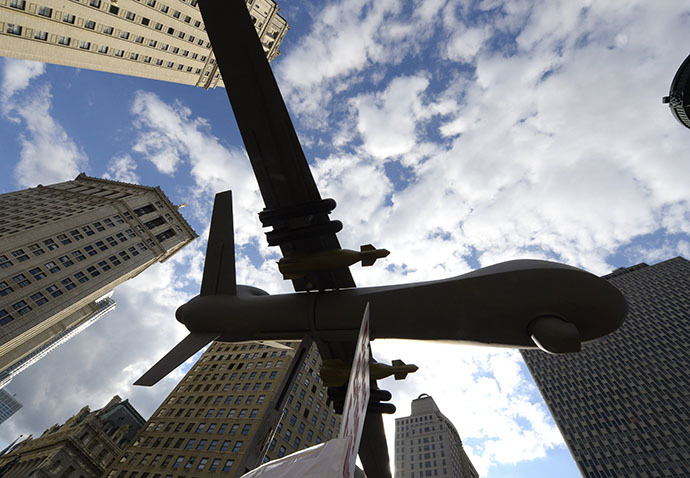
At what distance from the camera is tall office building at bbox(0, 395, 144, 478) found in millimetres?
59312

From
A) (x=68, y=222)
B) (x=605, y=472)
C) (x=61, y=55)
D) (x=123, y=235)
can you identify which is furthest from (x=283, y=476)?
(x=605, y=472)

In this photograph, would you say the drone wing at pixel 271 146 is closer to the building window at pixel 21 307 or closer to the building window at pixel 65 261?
the building window at pixel 21 307

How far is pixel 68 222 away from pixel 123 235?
33.5 feet

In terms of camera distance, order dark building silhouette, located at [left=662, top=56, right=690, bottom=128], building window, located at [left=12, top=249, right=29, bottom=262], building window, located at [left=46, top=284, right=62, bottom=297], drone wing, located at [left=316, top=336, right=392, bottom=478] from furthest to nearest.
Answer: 1. building window, located at [left=46, top=284, right=62, bottom=297]
2. building window, located at [left=12, top=249, right=29, bottom=262]
3. dark building silhouette, located at [left=662, top=56, right=690, bottom=128]
4. drone wing, located at [left=316, top=336, right=392, bottom=478]

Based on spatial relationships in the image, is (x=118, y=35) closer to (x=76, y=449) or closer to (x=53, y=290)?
(x=53, y=290)

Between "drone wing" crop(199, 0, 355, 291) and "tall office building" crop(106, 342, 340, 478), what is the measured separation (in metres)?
37.2

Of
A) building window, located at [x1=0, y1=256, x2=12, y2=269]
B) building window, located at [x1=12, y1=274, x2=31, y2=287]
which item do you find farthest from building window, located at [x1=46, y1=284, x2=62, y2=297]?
building window, located at [x1=0, y1=256, x2=12, y2=269]

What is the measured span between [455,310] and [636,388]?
427ft

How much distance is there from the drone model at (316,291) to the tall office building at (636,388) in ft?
371

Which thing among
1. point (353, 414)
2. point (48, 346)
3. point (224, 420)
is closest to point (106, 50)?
point (224, 420)

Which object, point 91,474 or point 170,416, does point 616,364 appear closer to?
point 170,416

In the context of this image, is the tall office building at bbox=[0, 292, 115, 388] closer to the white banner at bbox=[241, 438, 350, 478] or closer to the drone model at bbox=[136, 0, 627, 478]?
the drone model at bbox=[136, 0, 627, 478]

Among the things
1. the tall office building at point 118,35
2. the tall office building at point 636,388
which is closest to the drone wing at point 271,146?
the tall office building at point 118,35

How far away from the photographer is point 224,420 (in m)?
46.6
